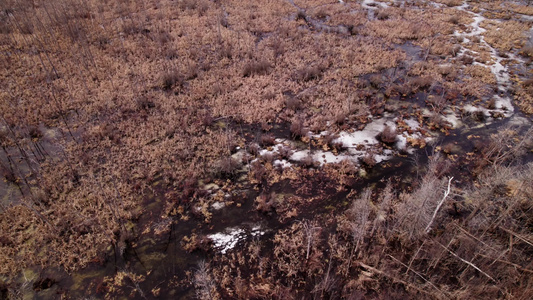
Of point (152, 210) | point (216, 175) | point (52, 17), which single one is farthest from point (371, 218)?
point (52, 17)

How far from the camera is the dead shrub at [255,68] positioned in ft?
60.4

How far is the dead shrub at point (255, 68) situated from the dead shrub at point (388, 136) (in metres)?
8.42

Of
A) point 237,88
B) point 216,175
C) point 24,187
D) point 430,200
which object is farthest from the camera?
point 237,88

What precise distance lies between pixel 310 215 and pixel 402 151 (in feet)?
19.8

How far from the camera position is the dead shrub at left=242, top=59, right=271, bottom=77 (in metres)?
18.4

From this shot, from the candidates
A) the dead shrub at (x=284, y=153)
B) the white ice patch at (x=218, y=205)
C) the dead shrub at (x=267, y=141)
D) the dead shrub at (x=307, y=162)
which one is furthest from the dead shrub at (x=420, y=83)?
the white ice patch at (x=218, y=205)

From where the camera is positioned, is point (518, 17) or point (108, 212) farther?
point (518, 17)

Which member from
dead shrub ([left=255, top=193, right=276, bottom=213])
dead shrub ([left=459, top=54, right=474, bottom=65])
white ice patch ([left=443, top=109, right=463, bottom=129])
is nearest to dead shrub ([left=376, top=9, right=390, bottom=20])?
dead shrub ([left=459, top=54, right=474, bottom=65])

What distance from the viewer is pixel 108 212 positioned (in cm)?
1078

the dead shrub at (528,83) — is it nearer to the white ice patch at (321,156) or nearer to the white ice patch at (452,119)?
the white ice patch at (452,119)

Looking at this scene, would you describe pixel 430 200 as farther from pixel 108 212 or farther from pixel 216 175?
pixel 108 212

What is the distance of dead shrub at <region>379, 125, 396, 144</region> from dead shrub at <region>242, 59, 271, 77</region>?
842 cm

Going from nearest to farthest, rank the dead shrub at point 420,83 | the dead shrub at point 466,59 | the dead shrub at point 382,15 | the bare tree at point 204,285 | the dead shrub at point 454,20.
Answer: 1. the bare tree at point 204,285
2. the dead shrub at point 420,83
3. the dead shrub at point 466,59
4. the dead shrub at point 454,20
5. the dead shrub at point 382,15

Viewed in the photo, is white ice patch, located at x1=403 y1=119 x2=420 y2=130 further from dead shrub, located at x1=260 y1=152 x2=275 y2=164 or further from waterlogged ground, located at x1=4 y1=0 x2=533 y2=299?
dead shrub, located at x1=260 y1=152 x2=275 y2=164
